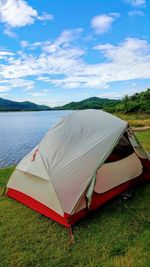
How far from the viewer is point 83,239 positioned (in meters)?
3.52

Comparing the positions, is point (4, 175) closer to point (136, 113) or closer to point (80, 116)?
point (80, 116)

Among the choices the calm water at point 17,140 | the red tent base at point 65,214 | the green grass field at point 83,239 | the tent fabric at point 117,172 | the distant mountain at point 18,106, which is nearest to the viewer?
the green grass field at point 83,239

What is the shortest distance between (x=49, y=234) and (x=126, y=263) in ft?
4.41

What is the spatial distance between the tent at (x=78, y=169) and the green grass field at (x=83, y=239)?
21cm

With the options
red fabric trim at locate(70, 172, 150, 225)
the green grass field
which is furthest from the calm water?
red fabric trim at locate(70, 172, 150, 225)

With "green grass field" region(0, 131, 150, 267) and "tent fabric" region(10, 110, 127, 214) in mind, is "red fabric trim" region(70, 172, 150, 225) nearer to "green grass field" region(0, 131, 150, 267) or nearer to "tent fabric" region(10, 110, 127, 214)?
"green grass field" region(0, 131, 150, 267)

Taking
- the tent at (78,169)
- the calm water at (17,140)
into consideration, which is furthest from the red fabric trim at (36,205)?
the calm water at (17,140)

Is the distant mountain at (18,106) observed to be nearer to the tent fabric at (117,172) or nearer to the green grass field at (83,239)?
the tent fabric at (117,172)

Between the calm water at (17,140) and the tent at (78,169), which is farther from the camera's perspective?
the calm water at (17,140)

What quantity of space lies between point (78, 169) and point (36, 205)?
117 cm

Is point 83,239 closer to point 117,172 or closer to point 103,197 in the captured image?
point 103,197

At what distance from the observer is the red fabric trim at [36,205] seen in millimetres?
3878

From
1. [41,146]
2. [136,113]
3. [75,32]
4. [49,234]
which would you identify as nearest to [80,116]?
[41,146]

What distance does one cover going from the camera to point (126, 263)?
2967 millimetres
